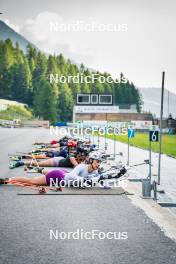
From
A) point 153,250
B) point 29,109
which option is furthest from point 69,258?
point 29,109

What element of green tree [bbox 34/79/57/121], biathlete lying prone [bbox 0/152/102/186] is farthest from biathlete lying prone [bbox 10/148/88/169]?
green tree [bbox 34/79/57/121]

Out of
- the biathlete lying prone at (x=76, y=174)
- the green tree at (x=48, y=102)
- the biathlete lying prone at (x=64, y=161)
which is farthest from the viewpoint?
the green tree at (x=48, y=102)

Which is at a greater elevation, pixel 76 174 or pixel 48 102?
pixel 48 102

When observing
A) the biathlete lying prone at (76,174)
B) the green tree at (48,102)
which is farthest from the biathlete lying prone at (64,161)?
the green tree at (48,102)

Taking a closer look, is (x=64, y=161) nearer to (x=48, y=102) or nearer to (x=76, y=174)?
(x=76, y=174)

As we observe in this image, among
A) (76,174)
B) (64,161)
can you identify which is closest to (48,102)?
(64,161)

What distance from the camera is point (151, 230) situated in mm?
8148

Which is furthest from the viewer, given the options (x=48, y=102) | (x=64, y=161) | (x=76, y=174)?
(x=48, y=102)

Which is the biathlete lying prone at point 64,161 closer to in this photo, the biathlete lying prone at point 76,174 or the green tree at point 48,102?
the biathlete lying prone at point 76,174

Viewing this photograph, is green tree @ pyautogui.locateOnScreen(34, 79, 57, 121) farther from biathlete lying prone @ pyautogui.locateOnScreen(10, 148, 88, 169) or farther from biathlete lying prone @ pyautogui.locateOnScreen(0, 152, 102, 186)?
biathlete lying prone @ pyautogui.locateOnScreen(0, 152, 102, 186)

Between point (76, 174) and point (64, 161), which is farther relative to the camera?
point (64, 161)

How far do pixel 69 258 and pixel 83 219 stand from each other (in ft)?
8.61

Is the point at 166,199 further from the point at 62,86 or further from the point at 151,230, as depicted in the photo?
the point at 62,86

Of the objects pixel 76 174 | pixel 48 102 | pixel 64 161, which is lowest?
pixel 64 161
